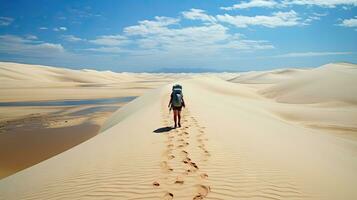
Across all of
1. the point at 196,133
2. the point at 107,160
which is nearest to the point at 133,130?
the point at 196,133

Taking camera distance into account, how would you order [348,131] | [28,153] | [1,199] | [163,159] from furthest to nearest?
[348,131], [28,153], [163,159], [1,199]

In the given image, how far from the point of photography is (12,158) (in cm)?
1247

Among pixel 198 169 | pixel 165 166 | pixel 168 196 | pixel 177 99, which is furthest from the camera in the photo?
pixel 177 99

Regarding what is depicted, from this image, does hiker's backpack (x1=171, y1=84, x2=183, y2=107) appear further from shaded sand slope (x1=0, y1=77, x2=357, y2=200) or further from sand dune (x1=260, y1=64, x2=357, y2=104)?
sand dune (x1=260, y1=64, x2=357, y2=104)

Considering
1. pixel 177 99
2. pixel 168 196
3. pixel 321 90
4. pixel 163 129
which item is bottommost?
pixel 168 196

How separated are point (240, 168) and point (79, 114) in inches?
792

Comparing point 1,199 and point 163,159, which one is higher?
point 163,159

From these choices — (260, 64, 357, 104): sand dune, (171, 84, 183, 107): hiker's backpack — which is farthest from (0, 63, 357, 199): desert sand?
(260, 64, 357, 104): sand dune

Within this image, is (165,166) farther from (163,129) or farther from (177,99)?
(177,99)

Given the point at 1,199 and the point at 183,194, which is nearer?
the point at 183,194

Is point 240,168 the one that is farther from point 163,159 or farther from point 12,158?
point 12,158

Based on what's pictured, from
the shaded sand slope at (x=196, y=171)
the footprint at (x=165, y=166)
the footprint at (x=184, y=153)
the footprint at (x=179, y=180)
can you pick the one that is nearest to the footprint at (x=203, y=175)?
the shaded sand slope at (x=196, y=171)

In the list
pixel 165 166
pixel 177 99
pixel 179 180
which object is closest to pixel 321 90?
pixel 177 99

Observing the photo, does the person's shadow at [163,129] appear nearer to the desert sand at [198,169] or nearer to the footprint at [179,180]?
the desert sand at [198,169]
